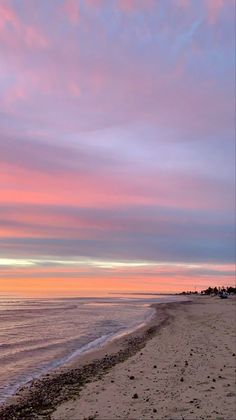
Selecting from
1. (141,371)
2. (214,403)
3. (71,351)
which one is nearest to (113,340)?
(71,351)

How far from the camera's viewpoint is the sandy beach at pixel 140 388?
1074 centimetres

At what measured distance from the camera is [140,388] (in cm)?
1291

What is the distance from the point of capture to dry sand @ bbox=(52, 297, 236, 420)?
10602 mm

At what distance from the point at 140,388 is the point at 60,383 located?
3117mm

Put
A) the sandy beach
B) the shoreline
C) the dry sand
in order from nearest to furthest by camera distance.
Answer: the dry sand → the sandy beach → the shoreline

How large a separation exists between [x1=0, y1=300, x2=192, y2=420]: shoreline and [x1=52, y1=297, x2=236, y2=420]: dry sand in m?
0.46

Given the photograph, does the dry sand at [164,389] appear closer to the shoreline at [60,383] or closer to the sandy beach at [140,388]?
the sandy beach at [140,388]

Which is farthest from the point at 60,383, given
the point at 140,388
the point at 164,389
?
the point at 164,389

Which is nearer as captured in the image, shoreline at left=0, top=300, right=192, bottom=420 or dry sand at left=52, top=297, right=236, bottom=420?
dry sand at left=52, top=297, right=236, bottom=420

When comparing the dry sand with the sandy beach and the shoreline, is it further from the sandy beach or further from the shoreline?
the shoreline

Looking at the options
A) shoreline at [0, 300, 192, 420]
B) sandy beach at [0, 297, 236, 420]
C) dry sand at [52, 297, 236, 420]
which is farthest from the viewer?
shoreline at [0, 300, 192, 420]

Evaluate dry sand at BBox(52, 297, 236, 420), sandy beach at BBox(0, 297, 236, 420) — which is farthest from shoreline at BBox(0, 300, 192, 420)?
dry sand at BBox(52, 297, 236, 420)

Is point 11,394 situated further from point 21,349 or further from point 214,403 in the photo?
point 21,349

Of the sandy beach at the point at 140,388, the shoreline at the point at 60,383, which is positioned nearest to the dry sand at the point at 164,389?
the sandy beach at the point at 140,388
